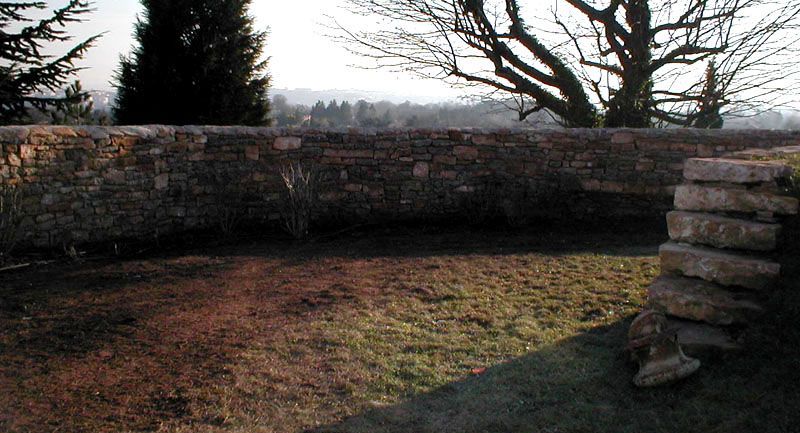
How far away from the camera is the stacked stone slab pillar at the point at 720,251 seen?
3494 millimetres

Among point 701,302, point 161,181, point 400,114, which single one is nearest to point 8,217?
point 161,181

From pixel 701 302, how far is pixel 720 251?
1.22 feet

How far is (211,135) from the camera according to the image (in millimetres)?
7492

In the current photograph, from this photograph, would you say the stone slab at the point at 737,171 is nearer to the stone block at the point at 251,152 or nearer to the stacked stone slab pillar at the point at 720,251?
the stacked stone slab pillar at the point at 720,251

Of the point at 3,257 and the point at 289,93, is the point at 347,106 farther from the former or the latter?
the point at 3,257

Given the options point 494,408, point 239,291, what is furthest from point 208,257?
point 494,408

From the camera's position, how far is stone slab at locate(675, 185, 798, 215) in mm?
3674

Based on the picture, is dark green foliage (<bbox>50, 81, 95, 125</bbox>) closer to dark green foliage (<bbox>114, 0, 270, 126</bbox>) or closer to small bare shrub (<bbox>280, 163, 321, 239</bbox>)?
dark green foliage (<bbox>114, 0, 270, 126</bbox>)

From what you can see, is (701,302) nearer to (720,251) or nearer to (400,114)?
(720,251)

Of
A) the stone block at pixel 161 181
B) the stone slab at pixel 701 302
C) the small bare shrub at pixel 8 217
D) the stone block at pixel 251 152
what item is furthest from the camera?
the stone block at pixel 251 152

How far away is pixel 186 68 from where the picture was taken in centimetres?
1261

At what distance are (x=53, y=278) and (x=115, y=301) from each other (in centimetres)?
109

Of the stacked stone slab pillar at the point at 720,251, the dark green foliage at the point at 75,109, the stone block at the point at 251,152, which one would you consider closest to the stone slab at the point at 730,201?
the stacked stone slab pillar at the point at 720,251

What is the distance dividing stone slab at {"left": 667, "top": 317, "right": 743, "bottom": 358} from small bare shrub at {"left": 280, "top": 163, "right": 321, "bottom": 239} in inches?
187
